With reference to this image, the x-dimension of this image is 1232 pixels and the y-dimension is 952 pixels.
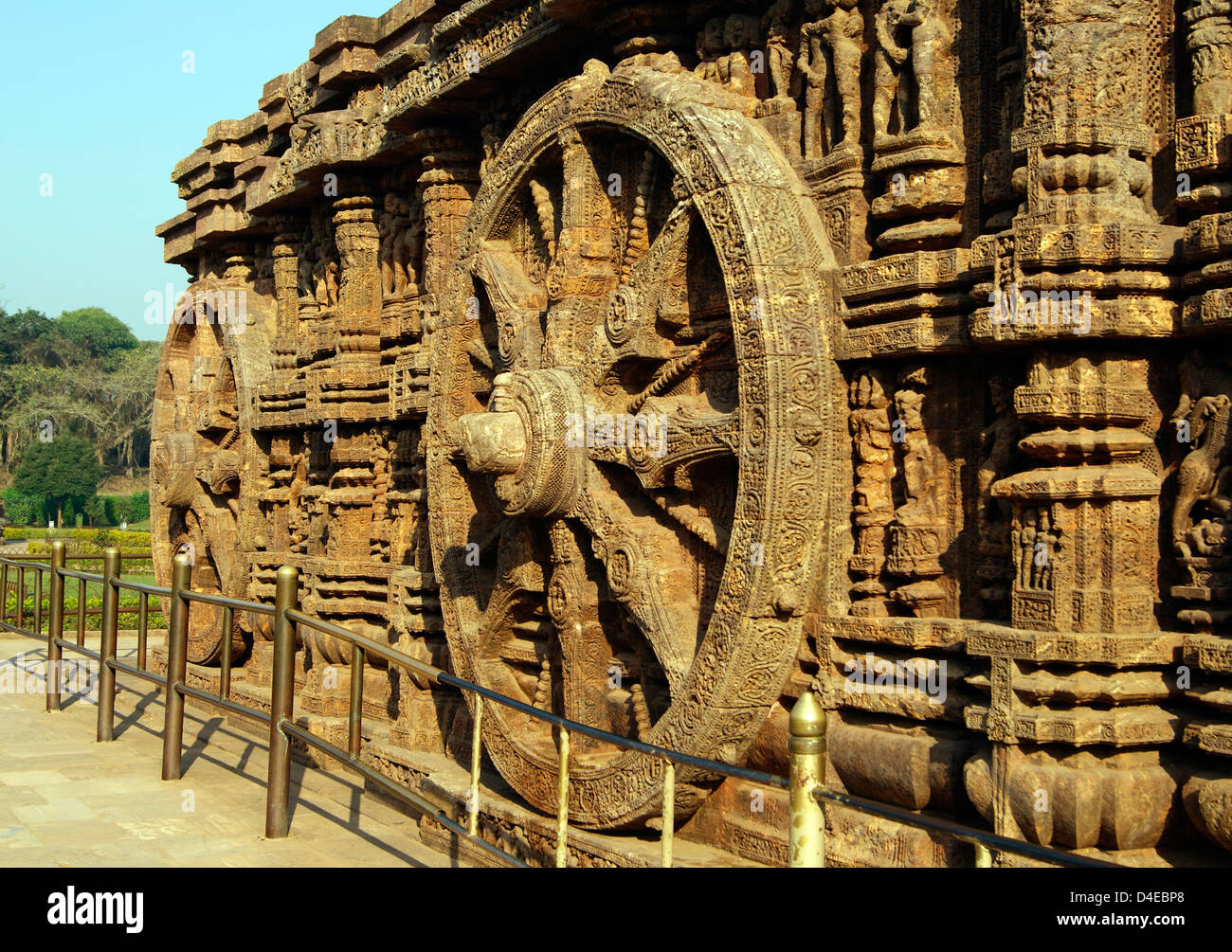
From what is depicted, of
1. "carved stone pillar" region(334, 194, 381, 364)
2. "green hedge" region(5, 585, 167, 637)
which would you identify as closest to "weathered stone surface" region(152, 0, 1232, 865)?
"carved stone pillar" region(334, 194, 381, 364)

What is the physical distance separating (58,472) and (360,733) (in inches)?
1850

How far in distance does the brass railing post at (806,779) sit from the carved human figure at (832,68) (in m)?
2.48

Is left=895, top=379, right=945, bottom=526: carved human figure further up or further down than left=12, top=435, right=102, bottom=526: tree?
further down

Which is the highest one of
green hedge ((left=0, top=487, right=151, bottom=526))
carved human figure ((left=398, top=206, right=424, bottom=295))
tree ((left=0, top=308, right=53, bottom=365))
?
tree ((left=0, top=308, right=53, bottom=365))

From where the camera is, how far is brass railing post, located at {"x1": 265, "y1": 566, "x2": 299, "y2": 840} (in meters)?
4.82

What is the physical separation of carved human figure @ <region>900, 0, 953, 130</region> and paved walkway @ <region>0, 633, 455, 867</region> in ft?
10.7

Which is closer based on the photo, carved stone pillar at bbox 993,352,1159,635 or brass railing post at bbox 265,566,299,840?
carved stone pillar at bbox 993,352,1159,635

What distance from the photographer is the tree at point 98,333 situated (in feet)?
234

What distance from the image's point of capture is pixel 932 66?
4141 mm

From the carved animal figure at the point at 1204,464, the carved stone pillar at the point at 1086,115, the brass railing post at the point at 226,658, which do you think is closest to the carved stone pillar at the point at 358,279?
the brass railing post at the point at 226,658

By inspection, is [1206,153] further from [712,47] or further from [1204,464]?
[712,47]

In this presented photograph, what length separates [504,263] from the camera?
6.07 meters

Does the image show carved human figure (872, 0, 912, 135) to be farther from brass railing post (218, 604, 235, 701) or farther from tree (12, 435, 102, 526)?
tree (12, 435, 102, 526)

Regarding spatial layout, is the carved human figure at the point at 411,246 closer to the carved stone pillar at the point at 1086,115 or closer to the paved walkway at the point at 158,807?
the paved walkway at the point at 158,807
